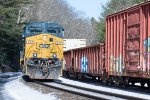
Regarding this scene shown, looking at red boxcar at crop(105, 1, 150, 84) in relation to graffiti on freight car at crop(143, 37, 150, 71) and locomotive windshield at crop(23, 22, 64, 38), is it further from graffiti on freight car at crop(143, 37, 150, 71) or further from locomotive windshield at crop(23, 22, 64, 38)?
locomotive windshield at crop(23, 22, 64, 38)

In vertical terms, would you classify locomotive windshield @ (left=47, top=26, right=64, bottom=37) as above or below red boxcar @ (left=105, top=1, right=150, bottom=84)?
above

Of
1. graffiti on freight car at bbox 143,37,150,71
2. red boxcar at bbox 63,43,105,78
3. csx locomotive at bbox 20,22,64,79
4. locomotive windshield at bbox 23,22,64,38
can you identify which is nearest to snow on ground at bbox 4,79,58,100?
graffiti on freight car at bbox 143,37,150,71

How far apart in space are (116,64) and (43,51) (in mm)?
8771

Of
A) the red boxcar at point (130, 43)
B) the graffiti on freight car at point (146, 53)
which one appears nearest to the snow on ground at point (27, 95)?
the red boxcar at point (130, 43)

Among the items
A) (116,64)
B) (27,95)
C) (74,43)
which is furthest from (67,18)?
(27,95)

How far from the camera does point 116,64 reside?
2206cm

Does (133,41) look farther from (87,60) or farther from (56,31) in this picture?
(56,31)

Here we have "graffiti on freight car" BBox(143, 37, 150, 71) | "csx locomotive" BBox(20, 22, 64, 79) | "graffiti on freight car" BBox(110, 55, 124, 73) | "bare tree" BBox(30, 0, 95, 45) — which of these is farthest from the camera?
"bare tree" BBox(30, 0, 95, 45)

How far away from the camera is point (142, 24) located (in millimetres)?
19203

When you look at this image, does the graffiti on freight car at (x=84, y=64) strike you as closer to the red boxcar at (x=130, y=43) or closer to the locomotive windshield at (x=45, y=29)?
the locomotive windshield at (x=45, y=29)

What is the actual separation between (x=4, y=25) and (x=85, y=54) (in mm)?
8826

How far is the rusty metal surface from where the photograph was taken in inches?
1038

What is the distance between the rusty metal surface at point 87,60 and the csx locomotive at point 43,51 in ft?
6.83

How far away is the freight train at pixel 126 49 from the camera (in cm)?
1897
